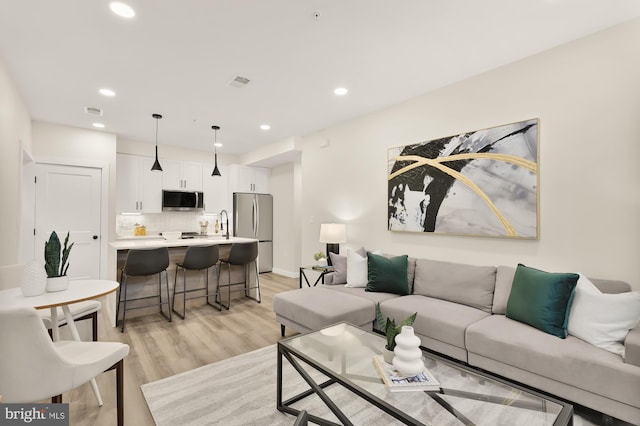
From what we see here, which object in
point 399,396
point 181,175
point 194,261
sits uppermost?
point 181,175

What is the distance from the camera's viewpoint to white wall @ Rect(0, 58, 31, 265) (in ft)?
9.36

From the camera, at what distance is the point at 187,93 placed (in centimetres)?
353

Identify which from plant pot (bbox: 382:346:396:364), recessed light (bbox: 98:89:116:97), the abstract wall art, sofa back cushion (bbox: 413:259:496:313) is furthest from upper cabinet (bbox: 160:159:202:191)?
plant pot (bbox: 382:346:396:364)

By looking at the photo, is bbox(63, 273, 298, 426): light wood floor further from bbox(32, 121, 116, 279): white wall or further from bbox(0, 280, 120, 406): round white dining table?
bbox(32, 121, 116, 279): white wall

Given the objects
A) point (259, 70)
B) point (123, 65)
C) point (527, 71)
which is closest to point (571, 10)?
point (527, 71)

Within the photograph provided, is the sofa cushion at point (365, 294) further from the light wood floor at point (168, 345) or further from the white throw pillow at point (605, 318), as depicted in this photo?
the white throw pillow at point (605, 318)

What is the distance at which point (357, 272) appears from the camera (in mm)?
3527

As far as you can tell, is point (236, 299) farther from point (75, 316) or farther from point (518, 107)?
point (518, 107)

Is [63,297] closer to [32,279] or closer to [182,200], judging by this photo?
[32,279]

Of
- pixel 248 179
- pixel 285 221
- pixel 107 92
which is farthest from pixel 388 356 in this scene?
pixel 248 179

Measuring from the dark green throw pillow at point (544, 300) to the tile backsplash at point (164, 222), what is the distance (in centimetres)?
584

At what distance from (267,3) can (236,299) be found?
3904 millimetres

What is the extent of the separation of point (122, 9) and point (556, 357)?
3630mm

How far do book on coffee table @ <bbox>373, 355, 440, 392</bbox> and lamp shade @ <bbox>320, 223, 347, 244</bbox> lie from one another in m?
2.57
